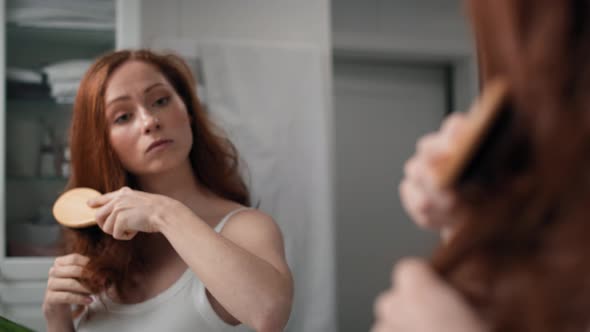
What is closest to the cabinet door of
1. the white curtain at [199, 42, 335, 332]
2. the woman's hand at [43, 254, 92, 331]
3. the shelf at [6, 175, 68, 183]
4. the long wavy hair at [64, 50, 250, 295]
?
the shelf at [6, 175, 68, 183]

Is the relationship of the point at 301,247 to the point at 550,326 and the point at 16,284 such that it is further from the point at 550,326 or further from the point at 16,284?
the point at 550,326

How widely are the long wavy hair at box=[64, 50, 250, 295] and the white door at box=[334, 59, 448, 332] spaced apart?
A: 4.04 ft

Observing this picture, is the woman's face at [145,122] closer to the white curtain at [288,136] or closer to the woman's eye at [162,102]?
the woman's eye at [162,102]

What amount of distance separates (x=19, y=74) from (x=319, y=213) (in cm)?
91

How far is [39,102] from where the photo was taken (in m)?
1.93

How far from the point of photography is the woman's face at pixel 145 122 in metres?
1.20

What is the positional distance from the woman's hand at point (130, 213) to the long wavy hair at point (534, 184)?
0.77m

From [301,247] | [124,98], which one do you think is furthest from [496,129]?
[301,247]

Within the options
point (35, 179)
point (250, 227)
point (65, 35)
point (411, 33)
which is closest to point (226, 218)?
point (250, 227)

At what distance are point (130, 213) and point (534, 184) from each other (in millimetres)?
813

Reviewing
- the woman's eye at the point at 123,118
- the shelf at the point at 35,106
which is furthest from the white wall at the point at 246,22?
the woman's eye at the point at 123,118

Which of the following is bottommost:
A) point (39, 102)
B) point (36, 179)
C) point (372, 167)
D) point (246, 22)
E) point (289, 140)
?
point (372, 167)

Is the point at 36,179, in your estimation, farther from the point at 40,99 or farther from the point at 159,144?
the point at 159,144

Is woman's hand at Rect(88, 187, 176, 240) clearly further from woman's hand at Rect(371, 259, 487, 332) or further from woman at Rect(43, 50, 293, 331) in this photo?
woman's hand at Rect(371, 259, 487, 332)
